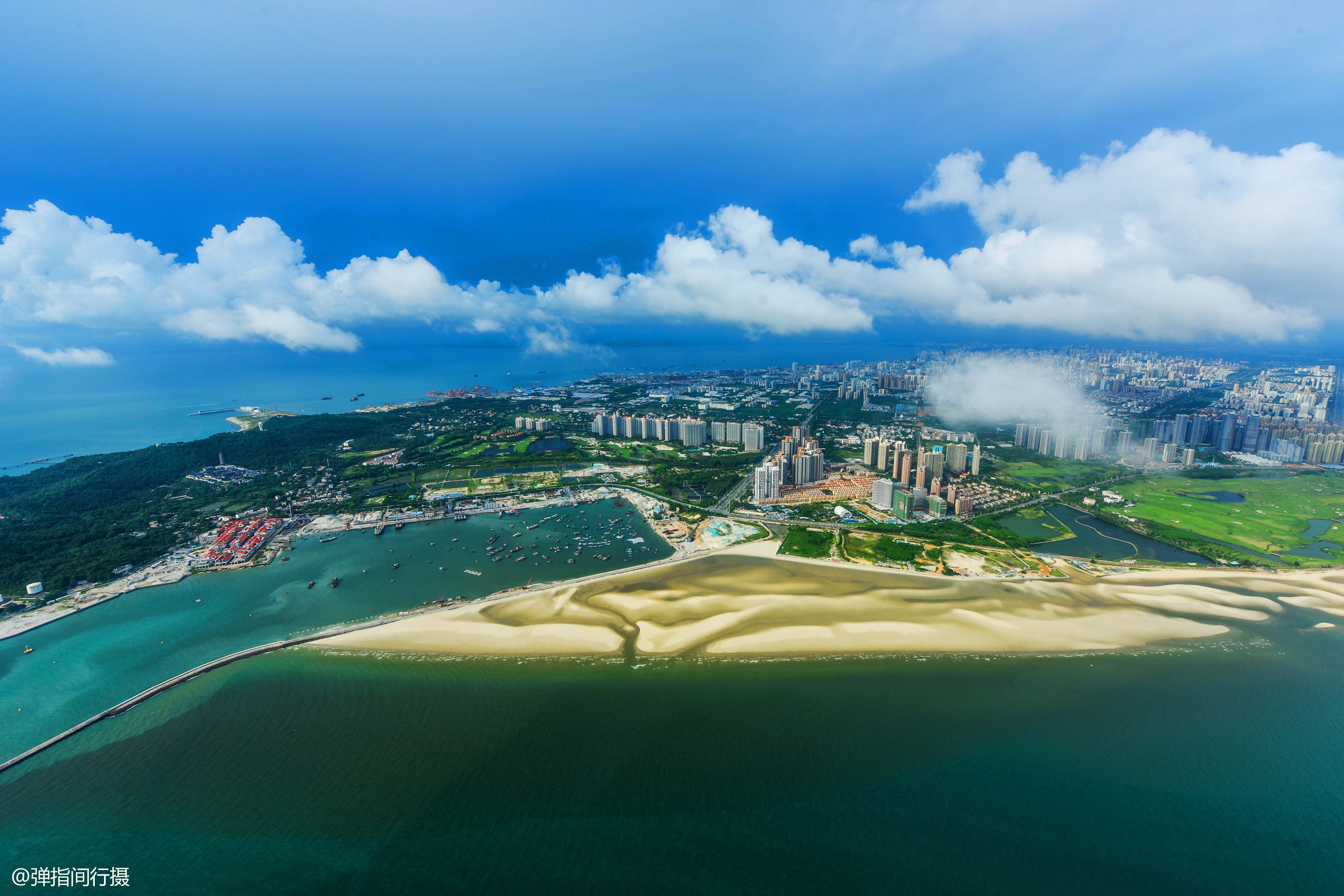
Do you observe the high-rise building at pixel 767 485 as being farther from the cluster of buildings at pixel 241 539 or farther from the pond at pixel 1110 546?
the cluster of buildings at pixel 241 539

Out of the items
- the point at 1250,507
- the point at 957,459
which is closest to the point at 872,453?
the point at 957,459

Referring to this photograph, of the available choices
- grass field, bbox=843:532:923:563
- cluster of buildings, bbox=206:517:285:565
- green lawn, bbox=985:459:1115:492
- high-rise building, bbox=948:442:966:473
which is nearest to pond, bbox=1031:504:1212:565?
grass field, bbox=843:532:923:563

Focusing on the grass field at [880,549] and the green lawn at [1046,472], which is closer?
the grass field at [880,549]

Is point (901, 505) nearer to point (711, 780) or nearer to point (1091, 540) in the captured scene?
point (1091, 540)

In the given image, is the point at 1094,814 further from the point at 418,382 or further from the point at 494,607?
the point at 418,382

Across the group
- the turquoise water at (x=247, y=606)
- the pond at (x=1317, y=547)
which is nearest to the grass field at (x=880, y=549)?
the turquoise water at (x=247, y=606)
